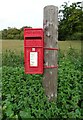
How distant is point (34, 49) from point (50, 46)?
0.69 ft

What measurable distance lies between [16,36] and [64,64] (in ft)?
7.36

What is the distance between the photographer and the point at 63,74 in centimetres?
362

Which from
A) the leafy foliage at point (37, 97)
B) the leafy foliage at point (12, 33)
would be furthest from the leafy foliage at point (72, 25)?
the leafy foliage at point (37, 97)

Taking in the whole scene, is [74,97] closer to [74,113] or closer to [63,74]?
[74,113]

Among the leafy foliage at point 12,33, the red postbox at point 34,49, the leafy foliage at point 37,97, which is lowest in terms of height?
the leafy foliage at point 37,97

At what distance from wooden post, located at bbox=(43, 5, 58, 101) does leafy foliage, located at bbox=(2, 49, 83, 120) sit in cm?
10

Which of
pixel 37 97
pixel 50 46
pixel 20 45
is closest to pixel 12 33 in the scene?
pixel 20 45

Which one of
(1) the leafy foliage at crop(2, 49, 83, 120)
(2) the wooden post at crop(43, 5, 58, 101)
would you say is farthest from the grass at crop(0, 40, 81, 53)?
(2) the wooden post at crop(43, 5, 58, 101)

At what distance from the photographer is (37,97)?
3.07 m

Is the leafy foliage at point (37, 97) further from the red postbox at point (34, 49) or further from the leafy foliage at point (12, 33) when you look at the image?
the leafy foliage at point (12, 33)

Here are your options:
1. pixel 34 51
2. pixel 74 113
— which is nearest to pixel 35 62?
pixel 34 51

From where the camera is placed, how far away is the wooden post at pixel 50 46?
3.07m

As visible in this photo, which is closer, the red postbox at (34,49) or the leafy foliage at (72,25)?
the red postbox at (34,49)

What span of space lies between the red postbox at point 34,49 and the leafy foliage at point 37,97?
0.30 meters
